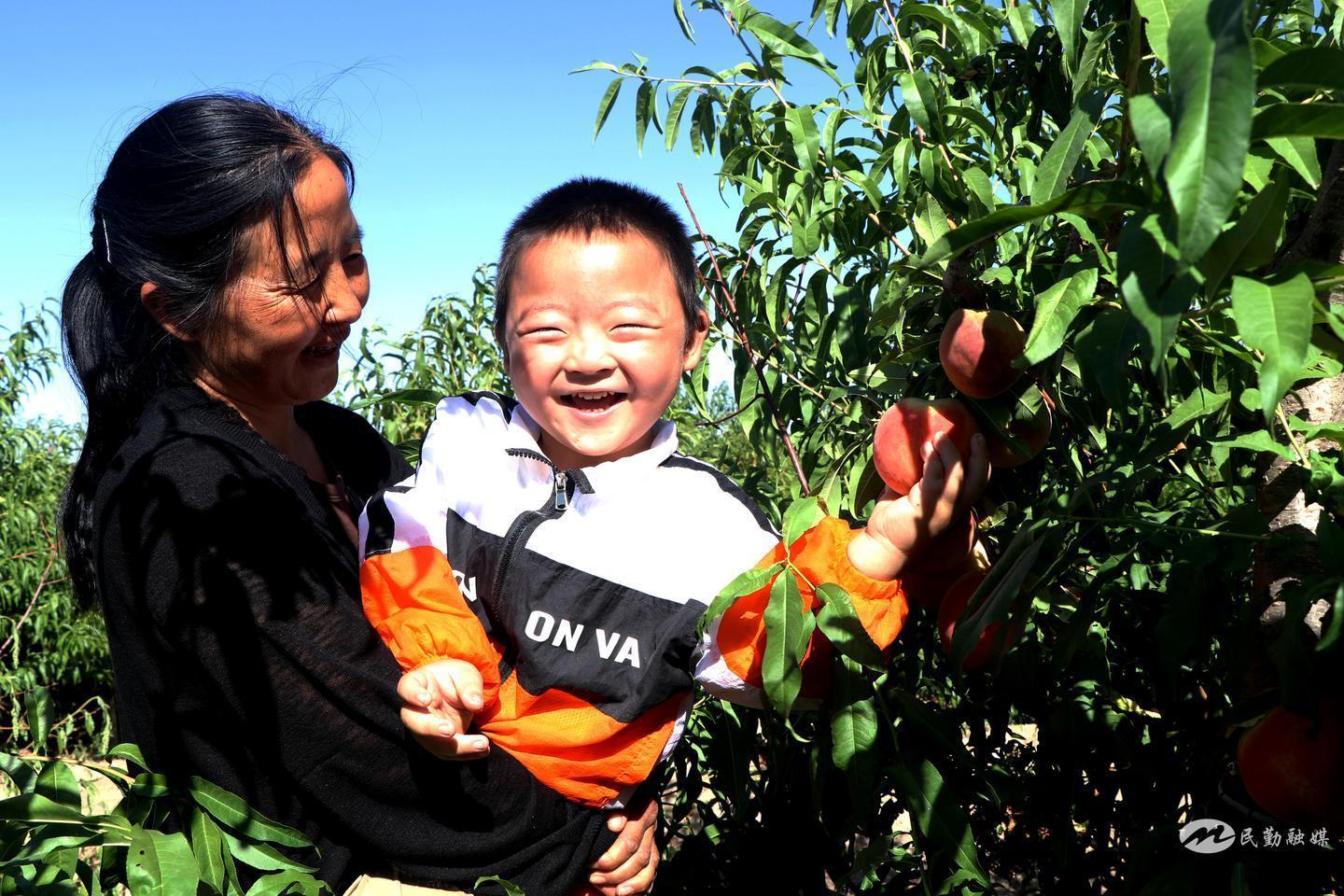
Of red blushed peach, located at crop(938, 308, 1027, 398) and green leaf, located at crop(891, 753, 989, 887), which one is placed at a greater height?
red blushed peach, located at crop(938, 308, 1027, 398)

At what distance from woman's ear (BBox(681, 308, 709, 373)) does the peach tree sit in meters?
0.07

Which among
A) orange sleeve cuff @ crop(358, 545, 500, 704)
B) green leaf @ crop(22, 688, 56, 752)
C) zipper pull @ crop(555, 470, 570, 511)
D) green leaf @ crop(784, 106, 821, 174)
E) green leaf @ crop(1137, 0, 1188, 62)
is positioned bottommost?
green leaf @ crop(22, 688, 56, 752)

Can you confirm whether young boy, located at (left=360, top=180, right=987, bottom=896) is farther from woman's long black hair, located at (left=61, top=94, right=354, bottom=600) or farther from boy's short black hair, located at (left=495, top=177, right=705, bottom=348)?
woman's long black hair, located at (left=61, top=94, right=354, bottom=600)

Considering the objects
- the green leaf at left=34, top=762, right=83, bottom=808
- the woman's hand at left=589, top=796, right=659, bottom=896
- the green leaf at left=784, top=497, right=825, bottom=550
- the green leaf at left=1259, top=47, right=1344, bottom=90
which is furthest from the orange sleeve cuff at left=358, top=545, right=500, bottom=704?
the green leaf at left=1259, top=47, right=1344, bottom=90

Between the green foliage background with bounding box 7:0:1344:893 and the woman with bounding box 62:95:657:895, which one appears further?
the woman with bounding box 62:95:657:895

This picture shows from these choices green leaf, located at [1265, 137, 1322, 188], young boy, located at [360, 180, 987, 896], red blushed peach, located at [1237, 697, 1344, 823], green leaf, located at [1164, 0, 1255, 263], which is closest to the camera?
green leaf, located at [1164, 0, 1255, 263]

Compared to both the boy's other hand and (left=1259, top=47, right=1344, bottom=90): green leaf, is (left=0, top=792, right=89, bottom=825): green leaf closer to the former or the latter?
the boy's other hand

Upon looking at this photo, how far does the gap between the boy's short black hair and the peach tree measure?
10cm

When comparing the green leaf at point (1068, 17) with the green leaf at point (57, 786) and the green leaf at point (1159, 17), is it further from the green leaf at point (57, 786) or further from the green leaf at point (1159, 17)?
the green leaf at point (57, 786)

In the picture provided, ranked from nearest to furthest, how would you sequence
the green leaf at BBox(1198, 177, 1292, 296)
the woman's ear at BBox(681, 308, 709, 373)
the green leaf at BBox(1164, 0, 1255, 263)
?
1. the green leaf at BBox(1164, 0, 1255, 263)
2. the green leaf at BBox(1198, 177, 1292, 296)
3. the woman's ear at BBox(681, 308, 709, 373)

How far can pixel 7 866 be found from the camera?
0.94 metres

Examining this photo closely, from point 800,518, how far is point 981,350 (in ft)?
0.90

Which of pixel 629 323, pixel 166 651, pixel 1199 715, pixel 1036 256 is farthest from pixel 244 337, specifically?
pixel 1199 715

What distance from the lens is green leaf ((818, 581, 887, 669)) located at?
1.04 m
